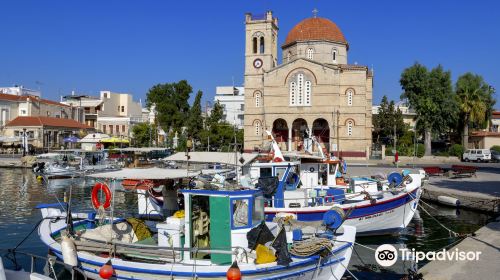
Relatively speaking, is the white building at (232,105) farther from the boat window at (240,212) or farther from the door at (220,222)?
the door at (220,222)

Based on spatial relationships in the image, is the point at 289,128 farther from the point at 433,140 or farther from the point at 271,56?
the point at 433,140

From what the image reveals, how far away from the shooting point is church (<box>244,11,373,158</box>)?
171ft

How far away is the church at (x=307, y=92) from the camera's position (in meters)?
52.1

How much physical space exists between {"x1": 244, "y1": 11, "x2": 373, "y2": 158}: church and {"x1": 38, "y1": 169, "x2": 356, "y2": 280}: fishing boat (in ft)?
129

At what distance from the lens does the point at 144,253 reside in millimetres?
10875

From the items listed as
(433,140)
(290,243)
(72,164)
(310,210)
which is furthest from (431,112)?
(290,243)

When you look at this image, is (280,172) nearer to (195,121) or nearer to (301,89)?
(301,89)

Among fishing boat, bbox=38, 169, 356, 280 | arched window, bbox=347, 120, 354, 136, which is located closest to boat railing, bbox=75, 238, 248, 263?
fishing boat, bbox=38, 169, 356, 280

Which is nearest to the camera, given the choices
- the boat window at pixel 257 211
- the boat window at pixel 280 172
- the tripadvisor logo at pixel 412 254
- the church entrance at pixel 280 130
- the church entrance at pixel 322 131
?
the boat window at pixel 257 211

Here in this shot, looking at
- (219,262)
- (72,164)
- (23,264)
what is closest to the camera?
(219,262)

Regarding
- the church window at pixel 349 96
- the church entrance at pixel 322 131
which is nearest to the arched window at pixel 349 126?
the church window at pixel 349 96

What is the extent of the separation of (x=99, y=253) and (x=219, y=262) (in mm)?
3070

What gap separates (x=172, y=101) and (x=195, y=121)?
6071 mm

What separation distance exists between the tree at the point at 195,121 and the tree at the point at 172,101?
9.64ft
